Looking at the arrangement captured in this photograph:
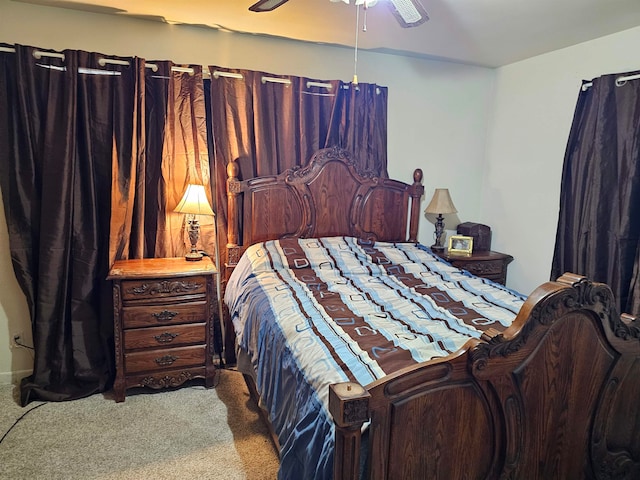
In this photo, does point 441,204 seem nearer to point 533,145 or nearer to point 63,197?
point 533,145

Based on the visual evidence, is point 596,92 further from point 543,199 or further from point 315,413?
point 315,413

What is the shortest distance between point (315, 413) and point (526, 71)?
3203 millimetres

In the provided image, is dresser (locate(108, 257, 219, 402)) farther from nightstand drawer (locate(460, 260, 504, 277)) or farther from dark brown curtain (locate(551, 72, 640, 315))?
dark brown curtain (locate(551, 72, 640, 315))

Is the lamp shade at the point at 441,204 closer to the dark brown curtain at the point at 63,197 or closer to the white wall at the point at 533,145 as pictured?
the white wall at the point at 533,145

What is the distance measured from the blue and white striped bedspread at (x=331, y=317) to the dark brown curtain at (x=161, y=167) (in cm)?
58

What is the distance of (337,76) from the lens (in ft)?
10.6

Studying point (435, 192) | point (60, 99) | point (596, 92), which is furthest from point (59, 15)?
point (596, 92)

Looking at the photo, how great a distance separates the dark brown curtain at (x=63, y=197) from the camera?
Result: 2.49 m

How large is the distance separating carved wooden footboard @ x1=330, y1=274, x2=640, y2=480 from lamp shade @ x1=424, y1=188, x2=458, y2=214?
1.97 metres

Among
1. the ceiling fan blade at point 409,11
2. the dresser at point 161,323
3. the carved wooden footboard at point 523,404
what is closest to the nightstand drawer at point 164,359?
the dresser at point 161,323

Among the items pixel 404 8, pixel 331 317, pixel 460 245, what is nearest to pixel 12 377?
pixel 331 317

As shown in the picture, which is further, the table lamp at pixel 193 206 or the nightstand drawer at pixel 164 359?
the table lamp at pixel 193 206

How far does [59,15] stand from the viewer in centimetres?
255

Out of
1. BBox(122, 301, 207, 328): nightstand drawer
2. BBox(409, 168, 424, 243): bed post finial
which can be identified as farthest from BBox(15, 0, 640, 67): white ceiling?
BBox(122, 301, 207, 328): nightstand drawer
